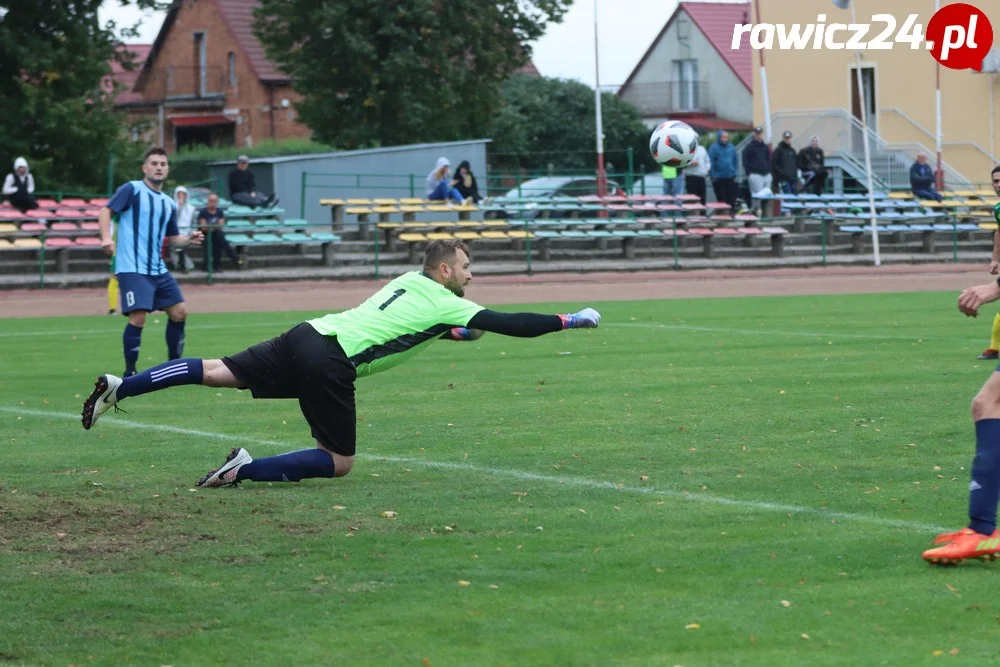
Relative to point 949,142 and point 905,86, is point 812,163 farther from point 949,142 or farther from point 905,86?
point 905,86

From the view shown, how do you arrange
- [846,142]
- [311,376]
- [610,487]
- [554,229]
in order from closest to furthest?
[311,376] → [610,487] → [554,229] → [846,142]

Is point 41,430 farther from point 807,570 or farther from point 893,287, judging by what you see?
point 893,287

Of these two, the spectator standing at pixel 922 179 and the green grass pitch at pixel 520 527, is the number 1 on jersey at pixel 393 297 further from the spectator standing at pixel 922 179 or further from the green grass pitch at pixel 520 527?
the spectator standing at pixel 922 179

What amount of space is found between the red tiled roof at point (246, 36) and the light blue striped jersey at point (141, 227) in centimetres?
5128

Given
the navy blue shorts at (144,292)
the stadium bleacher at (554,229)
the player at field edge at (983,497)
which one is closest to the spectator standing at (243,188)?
the stadium bleacher at (554,229)

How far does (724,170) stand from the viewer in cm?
3344

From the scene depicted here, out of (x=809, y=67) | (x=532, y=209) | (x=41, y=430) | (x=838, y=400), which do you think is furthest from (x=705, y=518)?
(x=809, y=67)

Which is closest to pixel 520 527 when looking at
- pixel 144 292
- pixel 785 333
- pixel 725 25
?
pixel 144 292

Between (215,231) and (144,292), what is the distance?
15127 millimetres

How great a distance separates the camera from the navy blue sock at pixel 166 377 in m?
7.64

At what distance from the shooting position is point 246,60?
64250 mm

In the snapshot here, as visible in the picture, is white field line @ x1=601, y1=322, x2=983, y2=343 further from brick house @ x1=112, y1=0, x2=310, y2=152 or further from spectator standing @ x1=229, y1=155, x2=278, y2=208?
brick house @ x1=112, y1=0, x2=310, y2=152

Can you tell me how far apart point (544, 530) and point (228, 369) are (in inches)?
80.3

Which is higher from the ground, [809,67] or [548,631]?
[809,67]
